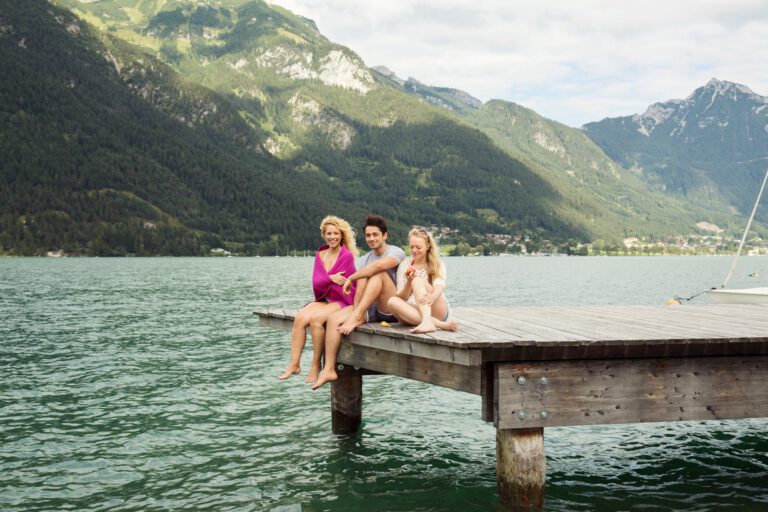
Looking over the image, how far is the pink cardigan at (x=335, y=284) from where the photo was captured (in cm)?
1112

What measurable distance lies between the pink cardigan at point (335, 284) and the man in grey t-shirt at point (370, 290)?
0.89 feet

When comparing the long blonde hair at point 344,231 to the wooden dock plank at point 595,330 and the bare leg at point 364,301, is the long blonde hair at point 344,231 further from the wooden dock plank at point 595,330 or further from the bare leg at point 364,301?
the wooden dock plank at point 595,330

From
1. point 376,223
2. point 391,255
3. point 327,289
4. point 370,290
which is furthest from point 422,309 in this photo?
point 327,289

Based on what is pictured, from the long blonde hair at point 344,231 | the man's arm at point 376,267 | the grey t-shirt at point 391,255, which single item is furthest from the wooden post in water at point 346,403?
the man's arm at point 376,267

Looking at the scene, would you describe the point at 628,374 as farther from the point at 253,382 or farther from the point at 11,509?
the point at 253,382

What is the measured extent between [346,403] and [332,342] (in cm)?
297

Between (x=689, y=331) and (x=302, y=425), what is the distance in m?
8.15

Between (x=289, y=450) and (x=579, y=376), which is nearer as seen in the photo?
(x=579, y=376)

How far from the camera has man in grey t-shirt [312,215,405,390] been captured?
10.4m

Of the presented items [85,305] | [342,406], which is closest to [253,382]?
[342,406]

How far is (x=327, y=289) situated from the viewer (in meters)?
11.3

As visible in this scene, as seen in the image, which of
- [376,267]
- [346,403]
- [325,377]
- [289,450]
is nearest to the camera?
[376,267]

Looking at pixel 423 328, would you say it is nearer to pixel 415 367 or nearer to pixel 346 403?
pixel 415 367

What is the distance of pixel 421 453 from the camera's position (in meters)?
12.3
